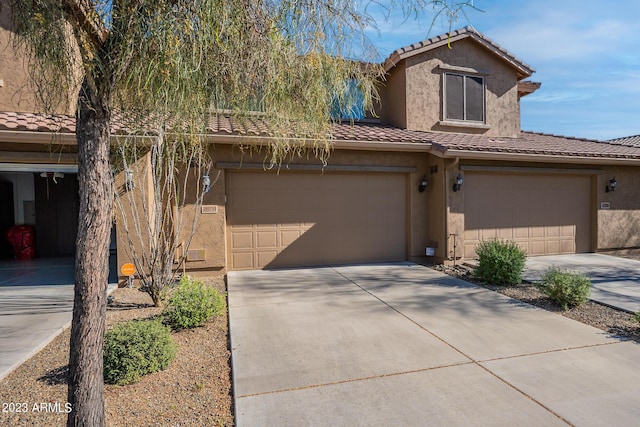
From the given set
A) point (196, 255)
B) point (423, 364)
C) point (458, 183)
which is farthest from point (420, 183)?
point (423, 364)

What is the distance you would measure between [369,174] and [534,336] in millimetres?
5532

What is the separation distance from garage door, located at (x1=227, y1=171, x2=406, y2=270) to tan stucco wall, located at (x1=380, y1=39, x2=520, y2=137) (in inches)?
98.7

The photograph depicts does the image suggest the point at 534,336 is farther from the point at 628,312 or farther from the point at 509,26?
the point at 509,26

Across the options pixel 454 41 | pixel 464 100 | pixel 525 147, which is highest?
pixel 454 41

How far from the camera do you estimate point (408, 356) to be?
3756 mm

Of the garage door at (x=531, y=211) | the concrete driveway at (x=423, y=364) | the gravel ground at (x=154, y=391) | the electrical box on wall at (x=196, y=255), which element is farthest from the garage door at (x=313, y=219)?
the gravel ground at (x=154, y=391)

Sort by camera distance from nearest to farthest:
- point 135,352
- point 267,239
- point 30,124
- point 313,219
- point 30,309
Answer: point 135,352
point 30,309
point 30,124
point 267,239
point 313,219

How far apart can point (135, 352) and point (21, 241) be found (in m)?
10.8

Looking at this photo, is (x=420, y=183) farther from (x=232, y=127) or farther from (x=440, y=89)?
(x=232, y=127)

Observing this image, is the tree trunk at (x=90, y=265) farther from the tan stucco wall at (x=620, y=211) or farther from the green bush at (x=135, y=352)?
the tan stucco wall at (x=620, y=211)

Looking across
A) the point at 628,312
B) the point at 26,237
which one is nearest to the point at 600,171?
the point at 628,312

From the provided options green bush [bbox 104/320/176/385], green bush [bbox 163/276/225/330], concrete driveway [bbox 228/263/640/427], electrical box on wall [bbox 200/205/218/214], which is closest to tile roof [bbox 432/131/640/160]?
concrete driveway [bbox 228/263/640/427]

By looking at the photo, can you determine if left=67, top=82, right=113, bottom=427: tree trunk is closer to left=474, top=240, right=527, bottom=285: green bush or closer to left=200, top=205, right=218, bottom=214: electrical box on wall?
left=200, top=205, right=218, bottom=214: electrical box on wall

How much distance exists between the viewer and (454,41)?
35.0 feet
